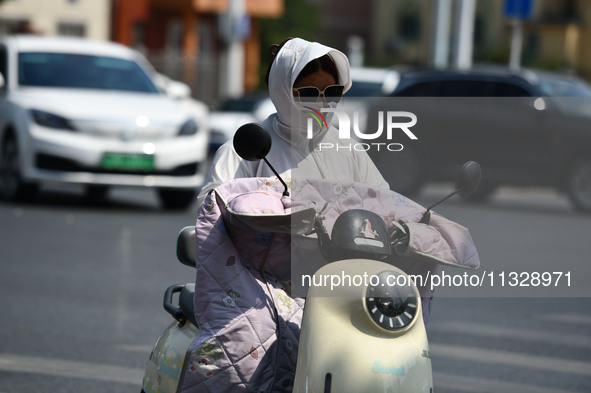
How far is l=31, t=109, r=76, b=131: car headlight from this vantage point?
37.9ft

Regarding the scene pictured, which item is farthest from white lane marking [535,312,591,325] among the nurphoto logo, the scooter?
the scooter

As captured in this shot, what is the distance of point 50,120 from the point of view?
11617 mm

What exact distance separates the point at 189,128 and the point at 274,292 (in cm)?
910

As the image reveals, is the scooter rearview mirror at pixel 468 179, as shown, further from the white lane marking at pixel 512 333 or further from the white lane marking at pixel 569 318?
the white lane marking at pixel 569 318

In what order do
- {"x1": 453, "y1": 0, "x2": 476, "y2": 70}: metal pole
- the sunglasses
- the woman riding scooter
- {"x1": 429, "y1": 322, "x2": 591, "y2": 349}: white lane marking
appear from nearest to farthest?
the woman riding scooter
the sunglasses
{"x1": 429, "y1": 322, "x2": 591, "y2": 349}: white lane marking
{"x1": 453, "y1": 0, "x2": 476, "y2": 70}: metal pole

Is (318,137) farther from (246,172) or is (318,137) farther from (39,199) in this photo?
(39,199)

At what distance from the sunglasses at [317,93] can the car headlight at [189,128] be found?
28.9ft

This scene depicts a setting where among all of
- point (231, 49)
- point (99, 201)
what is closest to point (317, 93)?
point (99, 201)

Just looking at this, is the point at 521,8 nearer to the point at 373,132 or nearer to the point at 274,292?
the point at 373,132

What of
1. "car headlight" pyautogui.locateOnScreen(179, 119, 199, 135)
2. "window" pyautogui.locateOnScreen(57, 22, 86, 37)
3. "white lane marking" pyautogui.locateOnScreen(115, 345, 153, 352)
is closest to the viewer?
"white lane marking" pyautogui.locateOnScreen(115, 345, 153, 352)

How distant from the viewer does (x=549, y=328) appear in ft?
22.7

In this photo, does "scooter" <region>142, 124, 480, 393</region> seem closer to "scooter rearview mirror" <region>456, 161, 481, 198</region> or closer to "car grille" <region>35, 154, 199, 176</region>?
"scooter rearview mirror" <region>456, 161, 481, 198</region>

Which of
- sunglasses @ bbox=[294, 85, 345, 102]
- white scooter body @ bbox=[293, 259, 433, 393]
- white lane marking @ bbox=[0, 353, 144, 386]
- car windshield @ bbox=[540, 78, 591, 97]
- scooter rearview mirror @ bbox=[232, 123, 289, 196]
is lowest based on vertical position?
white lane marking @ bbox=[0, 353, 144, 386]

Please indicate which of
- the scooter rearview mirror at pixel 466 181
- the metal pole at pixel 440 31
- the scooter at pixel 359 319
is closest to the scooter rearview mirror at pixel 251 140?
the scooter at pixel 359 319
